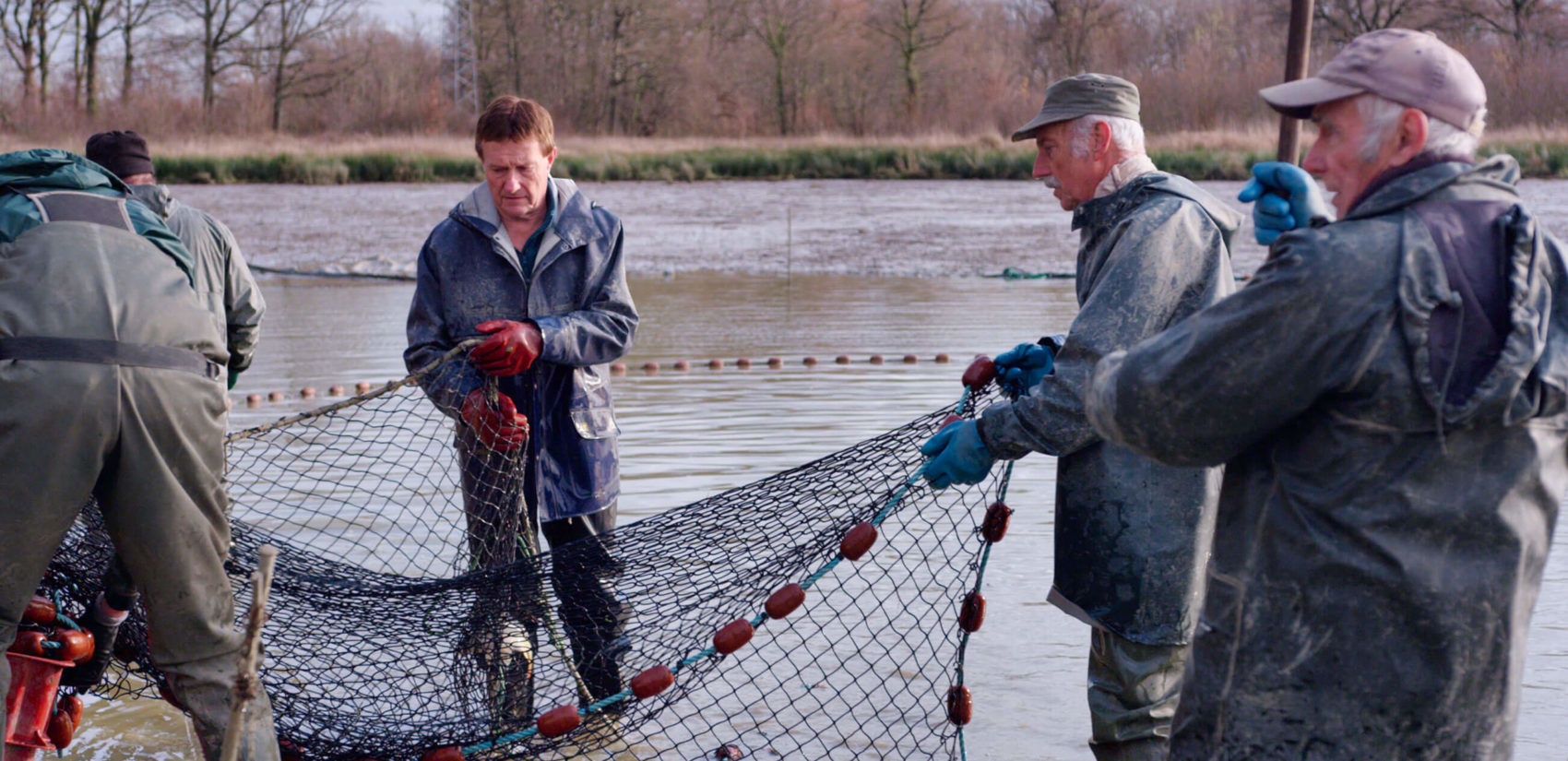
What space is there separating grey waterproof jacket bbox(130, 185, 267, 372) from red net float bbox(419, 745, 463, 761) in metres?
1.81

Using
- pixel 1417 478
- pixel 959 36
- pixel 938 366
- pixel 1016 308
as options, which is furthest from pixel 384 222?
pixel 959 36

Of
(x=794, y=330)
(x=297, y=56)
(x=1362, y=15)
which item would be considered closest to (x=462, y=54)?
(x=297, y=56)

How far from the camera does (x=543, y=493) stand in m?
3.97

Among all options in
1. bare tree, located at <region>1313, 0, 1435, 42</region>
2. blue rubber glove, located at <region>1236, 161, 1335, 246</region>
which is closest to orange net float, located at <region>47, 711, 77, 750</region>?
blue rubber glove, located at <region>1236, 161, 1335, 246</region>

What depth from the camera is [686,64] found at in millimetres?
43531

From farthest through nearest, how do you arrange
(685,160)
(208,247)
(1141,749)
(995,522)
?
(685,160), (208,247), (995,522), (1141,749)

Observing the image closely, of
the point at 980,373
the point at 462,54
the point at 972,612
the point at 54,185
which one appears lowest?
the point at 972,612

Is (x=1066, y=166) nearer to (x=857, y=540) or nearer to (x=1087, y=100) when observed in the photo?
(x=1087, y=100)

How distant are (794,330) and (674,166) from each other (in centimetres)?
1822

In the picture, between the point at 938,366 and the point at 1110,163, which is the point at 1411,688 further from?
the point at 938,366

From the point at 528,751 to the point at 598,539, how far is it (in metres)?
0.57

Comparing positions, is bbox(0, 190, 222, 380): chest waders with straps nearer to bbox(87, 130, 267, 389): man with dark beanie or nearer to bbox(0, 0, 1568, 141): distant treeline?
bbox(87, 130, 267, 389): man with dark beanie

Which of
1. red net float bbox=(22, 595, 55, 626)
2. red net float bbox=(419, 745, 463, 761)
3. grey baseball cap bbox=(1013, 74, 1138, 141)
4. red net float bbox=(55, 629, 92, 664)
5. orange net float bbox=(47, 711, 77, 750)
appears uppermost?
grey baseball cap bbox=(1013, 74, 1138, 141)

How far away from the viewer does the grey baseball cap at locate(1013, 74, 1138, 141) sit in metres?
3.16
